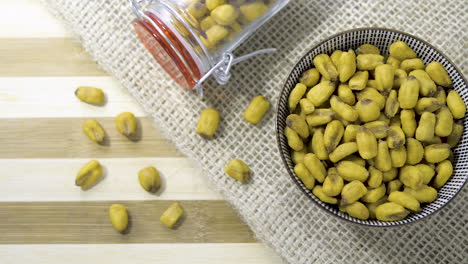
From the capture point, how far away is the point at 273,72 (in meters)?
0.76

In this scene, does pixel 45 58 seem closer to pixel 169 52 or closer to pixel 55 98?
pixel 55 98

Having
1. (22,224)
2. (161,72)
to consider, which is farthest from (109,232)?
(161,72)

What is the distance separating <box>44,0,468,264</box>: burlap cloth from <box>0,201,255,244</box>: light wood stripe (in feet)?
0.15

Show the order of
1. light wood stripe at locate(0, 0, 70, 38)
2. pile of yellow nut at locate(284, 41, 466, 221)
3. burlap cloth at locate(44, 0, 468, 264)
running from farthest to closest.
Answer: light wood stripe at locate(0, 0, 70, 38) < burlap cloth at locate(44, 0, 468, 264) < pile of yellow nut at locate(284, 41, 466, 221)

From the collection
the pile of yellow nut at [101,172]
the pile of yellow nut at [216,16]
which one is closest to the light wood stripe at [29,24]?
the pile of yellow nut at [101,172]

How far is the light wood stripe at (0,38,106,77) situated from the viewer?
2.68 feet

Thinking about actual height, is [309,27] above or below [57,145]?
above

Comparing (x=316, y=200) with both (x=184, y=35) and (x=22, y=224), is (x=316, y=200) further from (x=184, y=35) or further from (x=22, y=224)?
(x=22, y=224)

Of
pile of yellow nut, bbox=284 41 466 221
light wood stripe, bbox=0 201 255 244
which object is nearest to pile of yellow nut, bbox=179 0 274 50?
pile of yellow nut, bbox=284 41 466 221

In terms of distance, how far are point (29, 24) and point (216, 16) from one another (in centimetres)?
38

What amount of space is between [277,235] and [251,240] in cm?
6

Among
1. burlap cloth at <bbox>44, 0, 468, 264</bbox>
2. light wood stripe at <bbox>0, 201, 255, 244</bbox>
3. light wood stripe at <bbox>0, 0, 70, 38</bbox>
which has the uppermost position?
burlap cloth at <bbox>44, 0, 468, 264</bbox>

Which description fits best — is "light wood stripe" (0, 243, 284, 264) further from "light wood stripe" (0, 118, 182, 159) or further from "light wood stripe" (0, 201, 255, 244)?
"light wood stripe" (0, 118, 182, 159)

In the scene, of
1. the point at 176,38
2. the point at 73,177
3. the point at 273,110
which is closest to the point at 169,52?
the point at 176,38
